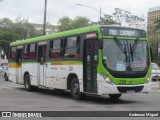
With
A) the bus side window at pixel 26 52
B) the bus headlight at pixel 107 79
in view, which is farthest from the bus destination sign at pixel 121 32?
the bus side window at pixel 26 52

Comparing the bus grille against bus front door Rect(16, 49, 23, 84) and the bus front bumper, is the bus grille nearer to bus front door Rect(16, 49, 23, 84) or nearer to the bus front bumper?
the bus front bumper

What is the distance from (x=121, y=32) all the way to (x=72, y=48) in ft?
8.17

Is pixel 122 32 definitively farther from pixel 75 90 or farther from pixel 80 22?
pixel 80 22

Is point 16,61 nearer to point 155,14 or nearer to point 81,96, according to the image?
point 81,96

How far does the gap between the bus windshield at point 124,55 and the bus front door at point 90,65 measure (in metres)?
0.51

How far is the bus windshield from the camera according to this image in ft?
55.4

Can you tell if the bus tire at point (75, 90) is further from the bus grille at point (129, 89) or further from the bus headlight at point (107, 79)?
the bus grille at point (129, 89)

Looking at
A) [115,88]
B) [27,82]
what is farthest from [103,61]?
[27,82]

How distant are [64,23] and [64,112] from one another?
325 ft

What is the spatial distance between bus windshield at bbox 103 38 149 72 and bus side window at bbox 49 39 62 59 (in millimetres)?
3708

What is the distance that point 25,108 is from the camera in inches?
574

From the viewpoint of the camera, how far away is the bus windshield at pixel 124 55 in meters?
16.9

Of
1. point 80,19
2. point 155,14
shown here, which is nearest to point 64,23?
point 80,19

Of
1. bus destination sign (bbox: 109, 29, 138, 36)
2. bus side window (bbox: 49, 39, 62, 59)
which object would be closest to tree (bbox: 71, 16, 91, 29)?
bus side window (bbox: 49, 39, 62, 59)
